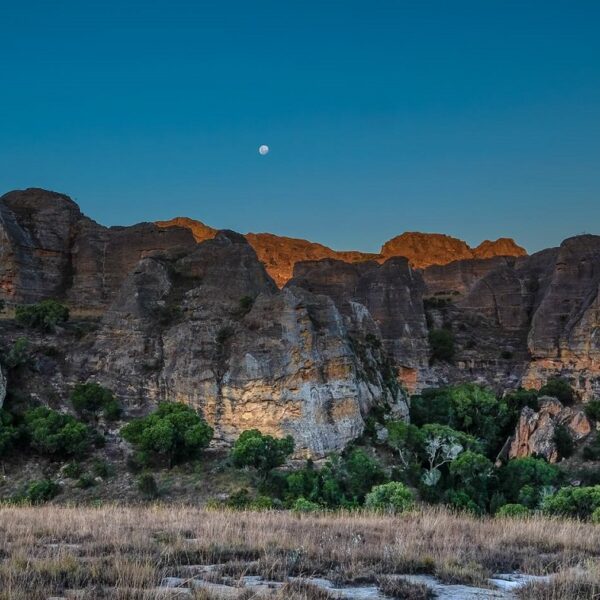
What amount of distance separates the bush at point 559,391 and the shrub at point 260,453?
31780 mm

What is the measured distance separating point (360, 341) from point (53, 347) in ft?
66.9

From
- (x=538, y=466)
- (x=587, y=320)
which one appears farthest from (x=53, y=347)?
(x=587, y=320)

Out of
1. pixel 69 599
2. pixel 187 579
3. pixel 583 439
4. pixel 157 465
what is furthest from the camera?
pixel 583 439

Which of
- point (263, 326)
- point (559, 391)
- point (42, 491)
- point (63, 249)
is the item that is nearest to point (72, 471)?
point (42, 491)

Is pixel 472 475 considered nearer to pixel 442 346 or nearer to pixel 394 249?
pixel 442 346

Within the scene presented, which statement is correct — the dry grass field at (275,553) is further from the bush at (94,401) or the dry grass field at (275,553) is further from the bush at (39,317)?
the bush at (39,317)

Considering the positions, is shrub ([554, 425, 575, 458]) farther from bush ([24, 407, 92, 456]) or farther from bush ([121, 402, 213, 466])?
bush ([24, 407, 92, 456])

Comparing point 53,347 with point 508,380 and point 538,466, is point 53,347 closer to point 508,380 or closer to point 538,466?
point 538,466

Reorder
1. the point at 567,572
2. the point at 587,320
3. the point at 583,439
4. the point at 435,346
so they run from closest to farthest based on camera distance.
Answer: the point at 567,572, the point at 583,439, the point at 587,320, the point at 435,346

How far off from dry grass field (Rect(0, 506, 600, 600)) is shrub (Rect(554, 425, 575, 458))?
105 ft

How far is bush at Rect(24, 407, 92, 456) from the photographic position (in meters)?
29.4

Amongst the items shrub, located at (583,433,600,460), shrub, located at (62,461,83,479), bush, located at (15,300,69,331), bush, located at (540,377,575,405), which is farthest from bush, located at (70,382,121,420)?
bush, located at (540,377,575,405)

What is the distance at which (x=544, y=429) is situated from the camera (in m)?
42.0

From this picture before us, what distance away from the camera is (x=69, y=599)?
5656 millimetres
